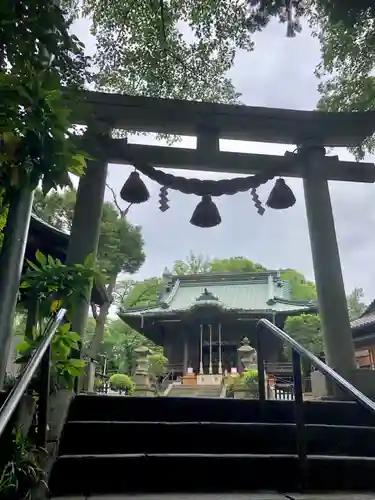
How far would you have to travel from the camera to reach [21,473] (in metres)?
1.85

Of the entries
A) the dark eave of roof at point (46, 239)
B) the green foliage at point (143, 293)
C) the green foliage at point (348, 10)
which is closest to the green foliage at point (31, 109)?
the dark eave of roof at point (46, 239)

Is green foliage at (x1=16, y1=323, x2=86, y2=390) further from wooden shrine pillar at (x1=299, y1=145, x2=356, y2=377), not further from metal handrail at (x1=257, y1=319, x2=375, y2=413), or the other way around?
wooden shrine pillar at (x1=299, y1=145, x2=356, y2=377)

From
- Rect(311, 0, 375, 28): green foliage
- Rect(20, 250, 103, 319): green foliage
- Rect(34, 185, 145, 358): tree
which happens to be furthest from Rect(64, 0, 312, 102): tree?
Rect(34, 185, 145, 358): tree

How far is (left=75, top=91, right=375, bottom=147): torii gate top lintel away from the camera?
4.91m

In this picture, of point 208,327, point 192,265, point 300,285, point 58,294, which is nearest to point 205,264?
point 192,265

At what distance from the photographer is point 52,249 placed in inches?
234

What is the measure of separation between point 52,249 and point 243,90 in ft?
13.2

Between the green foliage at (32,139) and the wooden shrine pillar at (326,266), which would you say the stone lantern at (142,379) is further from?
the green foliage at (32,139)

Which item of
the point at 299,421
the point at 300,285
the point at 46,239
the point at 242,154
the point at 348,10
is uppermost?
the point at 300,285

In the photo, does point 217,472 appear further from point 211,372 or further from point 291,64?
point 211,372

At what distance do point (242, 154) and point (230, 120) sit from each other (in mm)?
433

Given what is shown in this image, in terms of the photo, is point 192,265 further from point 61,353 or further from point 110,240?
point 61,353

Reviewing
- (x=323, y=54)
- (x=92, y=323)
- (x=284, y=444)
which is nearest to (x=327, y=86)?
(x=323, y=54)

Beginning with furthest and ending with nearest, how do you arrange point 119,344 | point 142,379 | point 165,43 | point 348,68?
point 119,344
point 142,379
point 348,68
point 165,43
